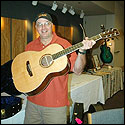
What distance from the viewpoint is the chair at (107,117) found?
1.18 m

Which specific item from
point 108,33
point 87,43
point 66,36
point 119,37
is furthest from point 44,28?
point 119,37

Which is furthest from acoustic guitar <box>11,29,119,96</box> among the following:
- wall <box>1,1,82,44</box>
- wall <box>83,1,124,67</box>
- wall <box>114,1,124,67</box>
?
wall <box>114,1,124,67</box>

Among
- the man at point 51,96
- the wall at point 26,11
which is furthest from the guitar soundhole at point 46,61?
the wall at point 26,11

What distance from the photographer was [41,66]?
143cm

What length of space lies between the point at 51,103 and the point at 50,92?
9 cm

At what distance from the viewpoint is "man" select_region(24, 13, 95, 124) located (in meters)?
1.34

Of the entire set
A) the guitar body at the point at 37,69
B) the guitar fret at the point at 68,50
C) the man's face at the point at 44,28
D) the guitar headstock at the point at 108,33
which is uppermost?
the man's face at the point at 44,28

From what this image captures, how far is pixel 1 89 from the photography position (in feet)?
6.05

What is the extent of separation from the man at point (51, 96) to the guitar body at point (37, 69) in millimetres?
59

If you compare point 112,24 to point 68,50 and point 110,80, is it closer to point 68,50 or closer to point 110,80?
point 110,80

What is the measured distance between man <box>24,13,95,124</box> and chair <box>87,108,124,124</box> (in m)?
0.28

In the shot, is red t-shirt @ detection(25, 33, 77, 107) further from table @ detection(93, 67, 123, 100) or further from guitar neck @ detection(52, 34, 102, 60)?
table @ detection(93, 67, 123, 100)

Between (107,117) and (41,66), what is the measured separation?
661 millimetres

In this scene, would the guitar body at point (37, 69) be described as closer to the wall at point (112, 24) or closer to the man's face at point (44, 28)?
the man's face at point (44, 28)
